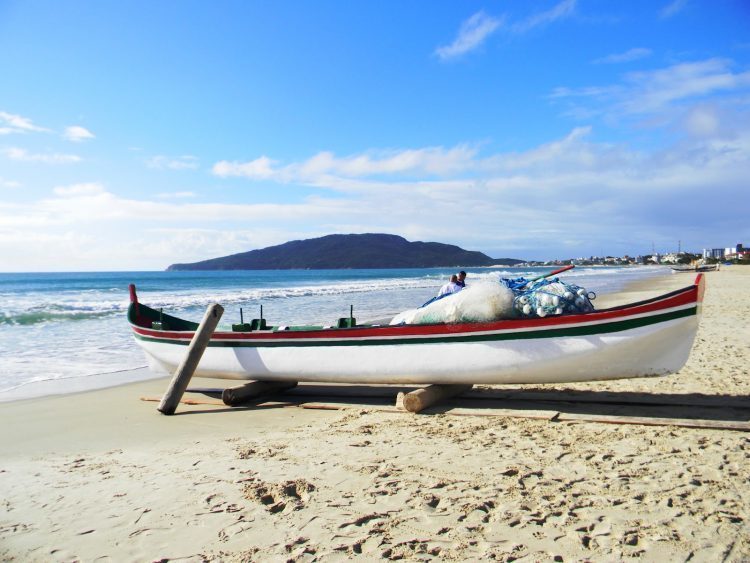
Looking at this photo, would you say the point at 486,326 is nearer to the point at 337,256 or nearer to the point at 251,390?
the point at 251,390

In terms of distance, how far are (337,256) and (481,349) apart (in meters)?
154

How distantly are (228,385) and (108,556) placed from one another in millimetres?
5854

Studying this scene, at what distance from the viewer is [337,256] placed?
159500 mm

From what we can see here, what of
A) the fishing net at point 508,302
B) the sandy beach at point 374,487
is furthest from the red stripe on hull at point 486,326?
the sandy beach at point 374,487

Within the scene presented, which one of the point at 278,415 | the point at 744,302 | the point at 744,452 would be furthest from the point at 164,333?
the point at 744,302

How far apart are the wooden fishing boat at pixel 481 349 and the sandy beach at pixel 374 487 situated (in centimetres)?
51

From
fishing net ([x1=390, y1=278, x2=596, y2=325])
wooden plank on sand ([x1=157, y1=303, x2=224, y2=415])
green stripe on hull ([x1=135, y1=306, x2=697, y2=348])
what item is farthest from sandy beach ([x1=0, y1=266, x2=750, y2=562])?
fishing net ([x1=390, y1=278, x2=596, y2=325])

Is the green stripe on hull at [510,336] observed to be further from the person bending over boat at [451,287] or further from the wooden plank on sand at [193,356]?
the person bending over boat at [451,287]

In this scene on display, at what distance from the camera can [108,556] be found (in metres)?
3.48

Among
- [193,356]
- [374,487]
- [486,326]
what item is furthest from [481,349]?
[193,356]

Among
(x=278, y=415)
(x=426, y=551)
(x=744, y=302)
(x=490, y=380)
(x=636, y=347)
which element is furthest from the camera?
(x=744, y=302)

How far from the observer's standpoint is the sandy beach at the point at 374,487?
3463 millimetres

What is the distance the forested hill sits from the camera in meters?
159

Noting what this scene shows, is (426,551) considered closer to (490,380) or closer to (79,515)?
(79,515)
